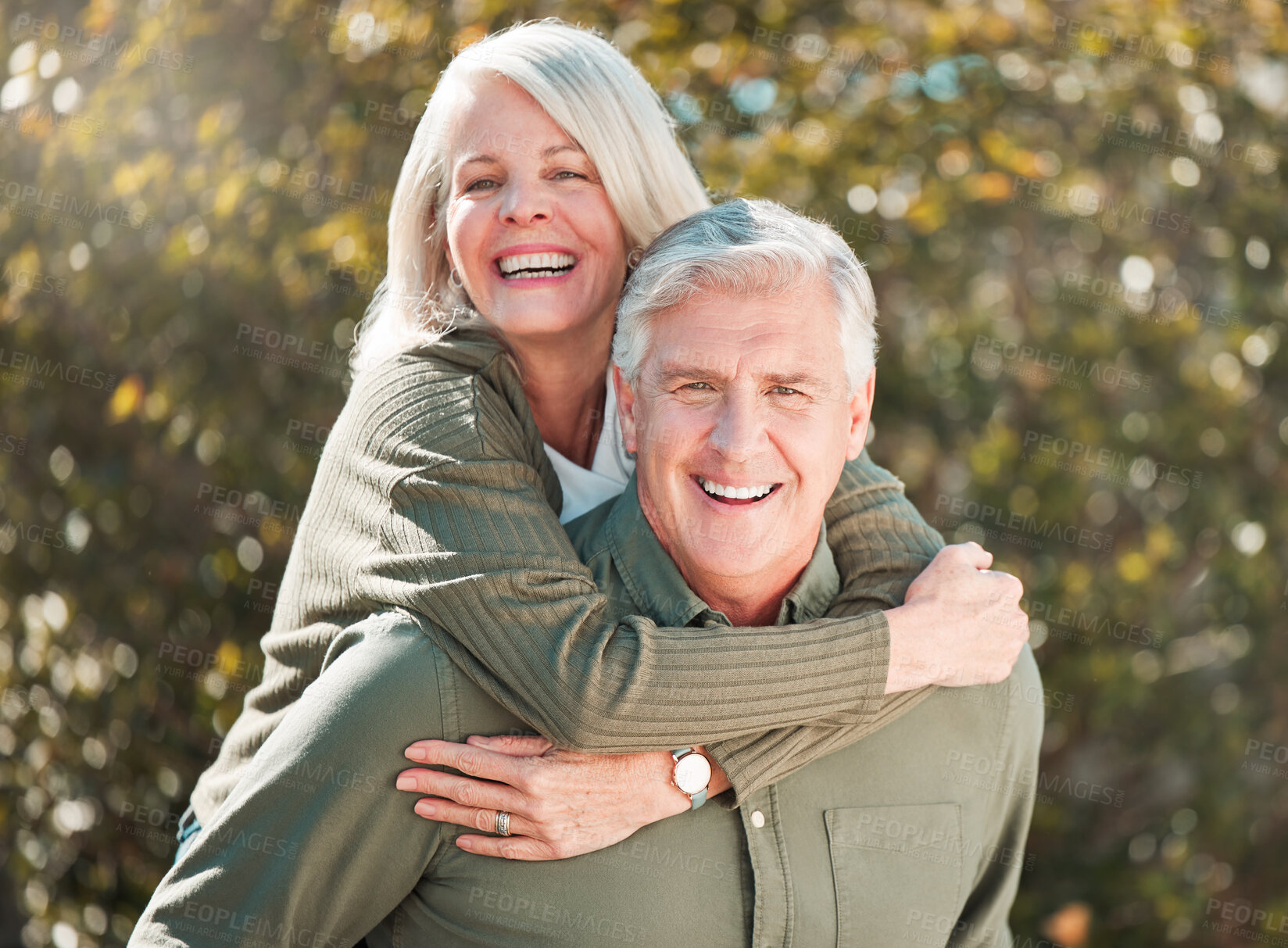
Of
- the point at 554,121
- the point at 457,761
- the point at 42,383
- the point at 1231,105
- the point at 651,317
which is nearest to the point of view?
the point at 457,761

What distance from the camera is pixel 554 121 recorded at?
217 cm

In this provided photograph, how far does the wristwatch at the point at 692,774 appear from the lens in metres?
1.80

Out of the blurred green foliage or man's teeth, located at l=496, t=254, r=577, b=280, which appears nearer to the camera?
man's teeth, located at l=496, t=254, r=577, b=280

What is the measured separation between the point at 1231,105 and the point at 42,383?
3549 mm

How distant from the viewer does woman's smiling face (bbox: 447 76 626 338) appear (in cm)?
217

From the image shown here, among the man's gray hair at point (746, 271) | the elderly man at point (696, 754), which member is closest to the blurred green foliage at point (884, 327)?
the man's gray hair at point (746, 271)

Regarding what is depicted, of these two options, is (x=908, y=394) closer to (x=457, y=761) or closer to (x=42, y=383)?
(x=457, y=761)

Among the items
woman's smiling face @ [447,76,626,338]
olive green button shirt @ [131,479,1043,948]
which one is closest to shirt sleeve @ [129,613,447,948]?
olive green button shirt @ [131,479,1043,948]

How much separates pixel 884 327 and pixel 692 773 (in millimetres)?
1972

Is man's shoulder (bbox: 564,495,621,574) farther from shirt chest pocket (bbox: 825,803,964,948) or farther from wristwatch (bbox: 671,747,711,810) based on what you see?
shirt chest pocket (bbox: 825,803,964,948)

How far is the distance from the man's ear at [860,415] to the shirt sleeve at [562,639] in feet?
1.02

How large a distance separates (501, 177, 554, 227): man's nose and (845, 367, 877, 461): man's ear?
2.15ft

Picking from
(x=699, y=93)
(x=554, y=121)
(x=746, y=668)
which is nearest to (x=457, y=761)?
(x=746, y=668)

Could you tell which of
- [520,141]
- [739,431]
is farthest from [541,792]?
[520,141]
